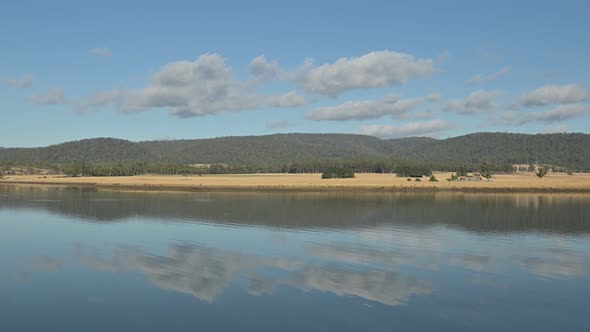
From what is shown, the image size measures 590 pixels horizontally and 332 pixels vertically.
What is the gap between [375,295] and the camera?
18047mm

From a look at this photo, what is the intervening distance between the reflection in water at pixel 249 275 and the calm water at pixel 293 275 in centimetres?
8

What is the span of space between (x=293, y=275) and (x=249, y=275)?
5.91 feet

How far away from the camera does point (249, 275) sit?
21.0m

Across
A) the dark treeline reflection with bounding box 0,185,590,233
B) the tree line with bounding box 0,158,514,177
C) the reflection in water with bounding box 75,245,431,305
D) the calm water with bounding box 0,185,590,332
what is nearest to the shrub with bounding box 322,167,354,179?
the tree line with bounding box 0,158,514,177

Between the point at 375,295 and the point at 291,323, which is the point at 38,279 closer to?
the point at 291,323

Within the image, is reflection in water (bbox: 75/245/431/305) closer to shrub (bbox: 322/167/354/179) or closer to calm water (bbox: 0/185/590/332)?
calm water (bbox: 0/185/590/332)

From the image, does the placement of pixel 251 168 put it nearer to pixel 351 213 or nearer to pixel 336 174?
pixel 336 174

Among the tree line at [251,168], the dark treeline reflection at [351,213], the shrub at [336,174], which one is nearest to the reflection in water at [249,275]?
the dark treeline reflection at [351,213]

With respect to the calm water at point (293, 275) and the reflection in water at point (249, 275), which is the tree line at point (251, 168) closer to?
the calm water at point (293, 275)

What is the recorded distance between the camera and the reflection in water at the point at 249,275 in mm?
18688

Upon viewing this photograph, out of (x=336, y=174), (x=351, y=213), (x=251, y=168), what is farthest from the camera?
(x=251, y=168)

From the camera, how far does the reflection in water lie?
18.7 m

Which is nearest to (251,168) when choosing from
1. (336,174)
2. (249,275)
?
(336,174)

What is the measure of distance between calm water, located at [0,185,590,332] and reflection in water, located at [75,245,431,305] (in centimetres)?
8
